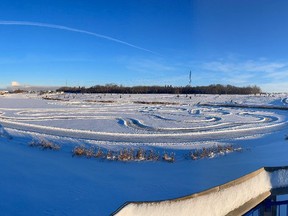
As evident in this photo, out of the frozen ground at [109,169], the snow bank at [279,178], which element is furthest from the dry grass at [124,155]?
the snow bank at [279,178]

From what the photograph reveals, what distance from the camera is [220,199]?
17.8 feet

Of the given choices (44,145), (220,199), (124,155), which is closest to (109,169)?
(124,155)

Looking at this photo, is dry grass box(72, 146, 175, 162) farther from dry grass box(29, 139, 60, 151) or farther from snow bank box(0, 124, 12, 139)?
snow bank box(0, 124, 12, 139)

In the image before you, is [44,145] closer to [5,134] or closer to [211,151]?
[5,134]

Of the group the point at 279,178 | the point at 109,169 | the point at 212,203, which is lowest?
the point at 109,169

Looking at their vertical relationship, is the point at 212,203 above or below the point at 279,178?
below

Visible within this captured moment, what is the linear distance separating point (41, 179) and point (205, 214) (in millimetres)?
4417

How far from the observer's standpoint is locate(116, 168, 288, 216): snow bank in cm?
450

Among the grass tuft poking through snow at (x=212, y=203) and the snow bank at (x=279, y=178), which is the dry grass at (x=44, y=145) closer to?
the grass tuft poking through snow at (x=212, y=203)

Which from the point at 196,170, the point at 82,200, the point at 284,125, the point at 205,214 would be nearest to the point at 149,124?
the point at 284,125

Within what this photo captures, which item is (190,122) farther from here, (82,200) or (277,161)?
(82,200)

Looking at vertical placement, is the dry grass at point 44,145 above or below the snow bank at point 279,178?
below

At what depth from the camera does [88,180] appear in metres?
7.75

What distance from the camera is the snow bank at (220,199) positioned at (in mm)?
4500
